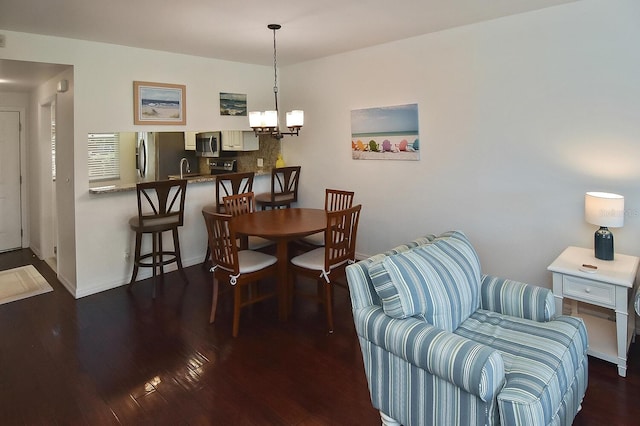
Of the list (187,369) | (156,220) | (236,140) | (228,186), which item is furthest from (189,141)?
(187,369)

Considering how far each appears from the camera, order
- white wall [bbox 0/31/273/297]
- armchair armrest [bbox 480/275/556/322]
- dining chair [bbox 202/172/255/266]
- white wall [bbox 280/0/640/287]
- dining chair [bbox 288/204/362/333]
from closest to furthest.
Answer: armchair armrest [bbox 480/275/556/322], white wall [bbox 280/0/640/287], dining chair [bbox 288/204/362/333], white wall [bbox 0/31/273/297], dining chair [bbox 202/172/255/266]

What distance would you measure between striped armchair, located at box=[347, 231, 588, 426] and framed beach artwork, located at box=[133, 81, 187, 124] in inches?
127

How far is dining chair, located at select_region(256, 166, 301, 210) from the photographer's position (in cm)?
488

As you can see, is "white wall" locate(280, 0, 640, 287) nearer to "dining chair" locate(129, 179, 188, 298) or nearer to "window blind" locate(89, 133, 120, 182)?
"dining chair" locate(129, 179, 188, 298)

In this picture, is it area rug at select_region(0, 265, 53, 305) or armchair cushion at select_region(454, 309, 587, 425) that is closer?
armchair cushion at select_region(454, 309, 587, 425)

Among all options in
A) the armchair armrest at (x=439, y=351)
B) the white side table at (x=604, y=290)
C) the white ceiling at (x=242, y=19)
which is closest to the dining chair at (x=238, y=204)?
the white ceiling at (x=242, y=19)

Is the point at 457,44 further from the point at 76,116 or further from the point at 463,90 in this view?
the point at 76,116

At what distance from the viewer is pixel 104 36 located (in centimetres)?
358

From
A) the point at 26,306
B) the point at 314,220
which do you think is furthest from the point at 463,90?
the point at 26,306

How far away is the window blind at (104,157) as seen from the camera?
4.53 m

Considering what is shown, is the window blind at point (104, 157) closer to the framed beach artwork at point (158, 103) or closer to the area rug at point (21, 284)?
the framed beach artwork at point (158, 103)

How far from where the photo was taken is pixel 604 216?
8.47ft

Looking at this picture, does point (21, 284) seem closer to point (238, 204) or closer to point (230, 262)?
point (238, 204)

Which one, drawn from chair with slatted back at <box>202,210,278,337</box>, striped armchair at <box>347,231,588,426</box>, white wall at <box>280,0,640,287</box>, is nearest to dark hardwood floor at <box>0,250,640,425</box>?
chair with slatted back at <box>202,210,278,337</box>
